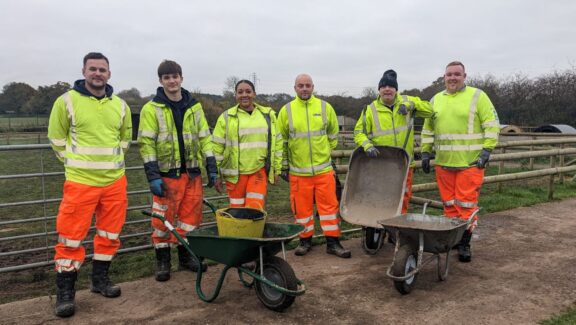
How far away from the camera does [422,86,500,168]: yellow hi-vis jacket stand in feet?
14.4

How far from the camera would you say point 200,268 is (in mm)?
3400

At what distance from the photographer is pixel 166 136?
3873 millimetres

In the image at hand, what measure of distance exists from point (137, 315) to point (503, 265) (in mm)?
3350

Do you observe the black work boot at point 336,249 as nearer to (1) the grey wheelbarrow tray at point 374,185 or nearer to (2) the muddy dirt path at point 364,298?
(2) the muddy dirt path at point 364,298

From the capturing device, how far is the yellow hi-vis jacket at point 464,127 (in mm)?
4379

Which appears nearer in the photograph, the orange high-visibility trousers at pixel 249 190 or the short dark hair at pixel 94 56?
the short dark hair at pixel 94 56

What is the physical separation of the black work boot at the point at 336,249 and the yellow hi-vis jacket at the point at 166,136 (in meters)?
1.64

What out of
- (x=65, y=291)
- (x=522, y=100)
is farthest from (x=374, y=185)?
(x=522, y=100)

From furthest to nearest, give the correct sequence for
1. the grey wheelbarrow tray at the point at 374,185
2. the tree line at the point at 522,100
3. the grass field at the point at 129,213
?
1. the tree line at the point at 522,100
2. the grey wheelbarrow tray at the point at 374,185
3. the grass field at the point at 129,213

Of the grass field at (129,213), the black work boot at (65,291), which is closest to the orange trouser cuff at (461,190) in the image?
the grass field at (129,213)

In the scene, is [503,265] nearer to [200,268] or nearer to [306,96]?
[306,96]

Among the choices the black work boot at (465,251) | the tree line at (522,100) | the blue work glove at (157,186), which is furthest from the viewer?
the tree line at (522,100)

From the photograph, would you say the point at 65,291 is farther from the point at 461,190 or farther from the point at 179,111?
the point at 461,190

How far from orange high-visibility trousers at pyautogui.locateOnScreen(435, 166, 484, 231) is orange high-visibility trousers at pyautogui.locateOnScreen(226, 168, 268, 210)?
1895 millimetres
